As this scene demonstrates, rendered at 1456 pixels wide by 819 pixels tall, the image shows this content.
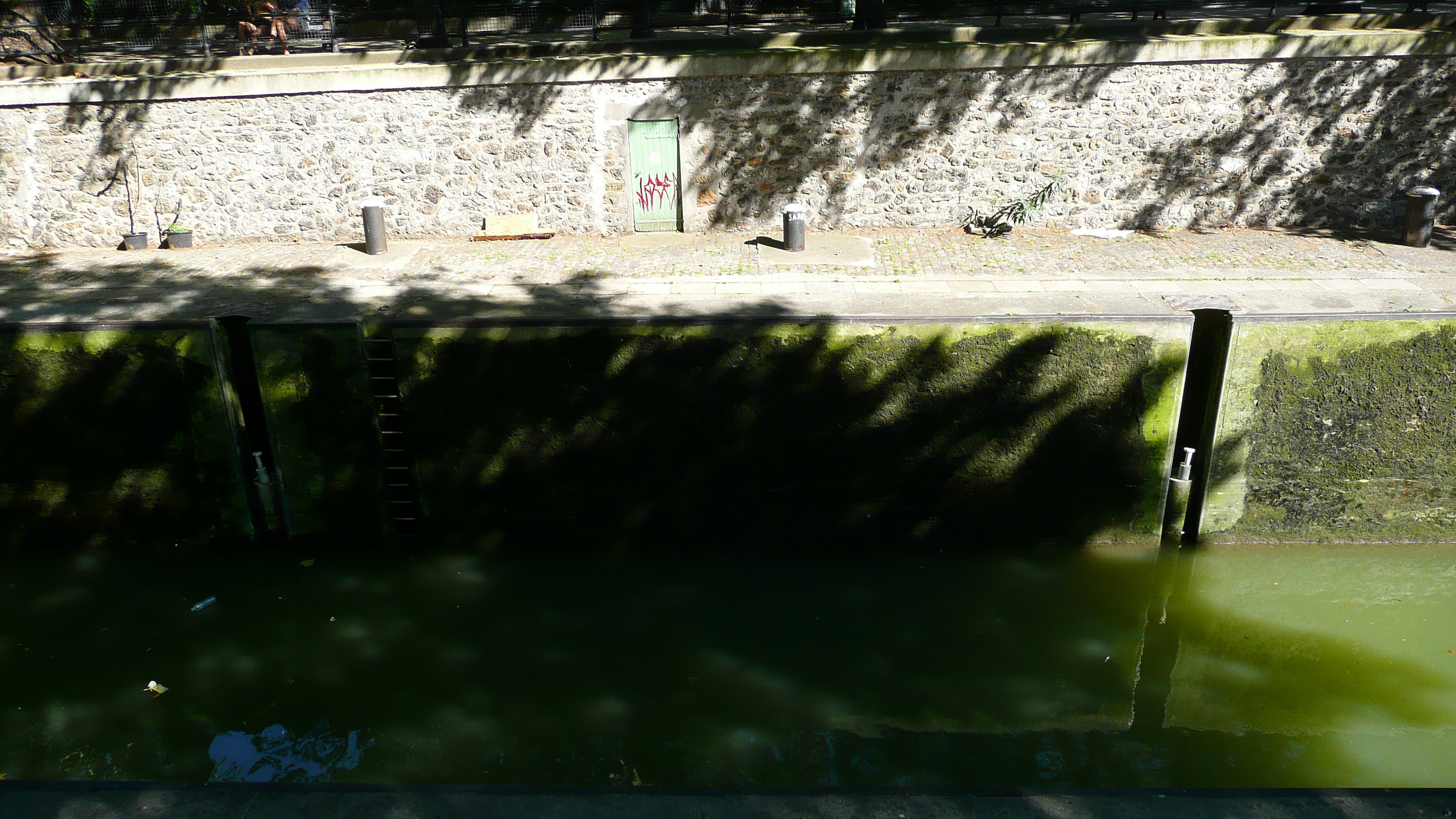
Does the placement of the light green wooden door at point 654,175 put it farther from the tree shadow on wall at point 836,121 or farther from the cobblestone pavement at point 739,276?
the cobblestone pavement at point 739,276

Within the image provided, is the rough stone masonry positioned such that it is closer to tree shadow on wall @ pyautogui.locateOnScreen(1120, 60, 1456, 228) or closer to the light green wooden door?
tree shadow on wall @ pyautogui.locateOnScreen(1120, 60, 1456, 228)

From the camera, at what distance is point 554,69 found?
15.2 m

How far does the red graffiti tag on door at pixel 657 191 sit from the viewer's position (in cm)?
1599

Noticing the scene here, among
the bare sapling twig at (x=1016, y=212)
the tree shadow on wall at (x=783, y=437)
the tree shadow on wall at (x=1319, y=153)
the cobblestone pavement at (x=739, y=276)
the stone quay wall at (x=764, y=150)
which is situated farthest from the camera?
the bare sapling twig at (x=1016, y=212)

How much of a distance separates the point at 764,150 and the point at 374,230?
6.01m

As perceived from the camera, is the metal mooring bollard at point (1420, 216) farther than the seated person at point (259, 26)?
No

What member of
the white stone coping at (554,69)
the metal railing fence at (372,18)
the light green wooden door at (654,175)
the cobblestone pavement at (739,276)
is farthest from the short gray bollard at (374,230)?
the light green wooden door at (654,175)

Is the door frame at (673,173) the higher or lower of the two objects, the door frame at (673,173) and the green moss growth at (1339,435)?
the higher

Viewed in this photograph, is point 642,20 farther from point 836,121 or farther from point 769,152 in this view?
point 836,121

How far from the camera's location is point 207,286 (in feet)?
44.9

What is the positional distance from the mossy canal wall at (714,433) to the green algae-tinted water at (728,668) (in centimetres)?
38

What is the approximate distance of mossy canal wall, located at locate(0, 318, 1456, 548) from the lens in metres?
9.35

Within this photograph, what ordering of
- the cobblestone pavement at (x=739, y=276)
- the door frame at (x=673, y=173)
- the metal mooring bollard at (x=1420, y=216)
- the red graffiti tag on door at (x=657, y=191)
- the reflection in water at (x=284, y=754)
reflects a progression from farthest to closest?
1. the red graffiti tag on door at (x=657, y=191)
2. the door frame at (x=673, y=173)
3. the metal mooring bollard at (x=1420, y=216)
4. the cobblestone pavement at (x=739, y=276)
5. the reflection in water at (x=284, y=754)

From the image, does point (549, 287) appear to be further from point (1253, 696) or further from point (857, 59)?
point (1253, 696)
